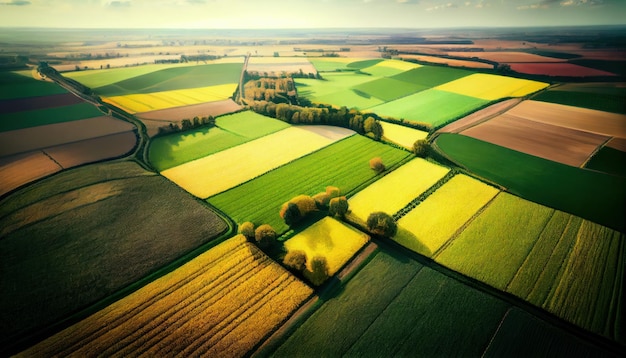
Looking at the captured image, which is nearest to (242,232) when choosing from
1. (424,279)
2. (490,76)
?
(424,279)

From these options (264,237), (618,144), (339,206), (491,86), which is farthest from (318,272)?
(491,86)

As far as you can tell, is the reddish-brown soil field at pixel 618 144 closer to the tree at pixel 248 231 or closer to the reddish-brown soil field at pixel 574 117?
the reddish-brown soil field at pixel 574 117

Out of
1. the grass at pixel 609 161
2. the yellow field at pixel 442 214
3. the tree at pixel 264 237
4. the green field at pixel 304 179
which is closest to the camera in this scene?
the tree at pixel 264 237

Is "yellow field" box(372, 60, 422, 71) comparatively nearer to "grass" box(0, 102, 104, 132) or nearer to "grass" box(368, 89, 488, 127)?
"grass" box(368, 89, 488, 127)

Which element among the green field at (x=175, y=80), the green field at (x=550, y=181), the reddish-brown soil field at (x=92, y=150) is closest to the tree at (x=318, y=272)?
the green field at (x=550, y=181)

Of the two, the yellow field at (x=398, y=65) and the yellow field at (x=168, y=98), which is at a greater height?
the yellow field at (x=398, y=65)
